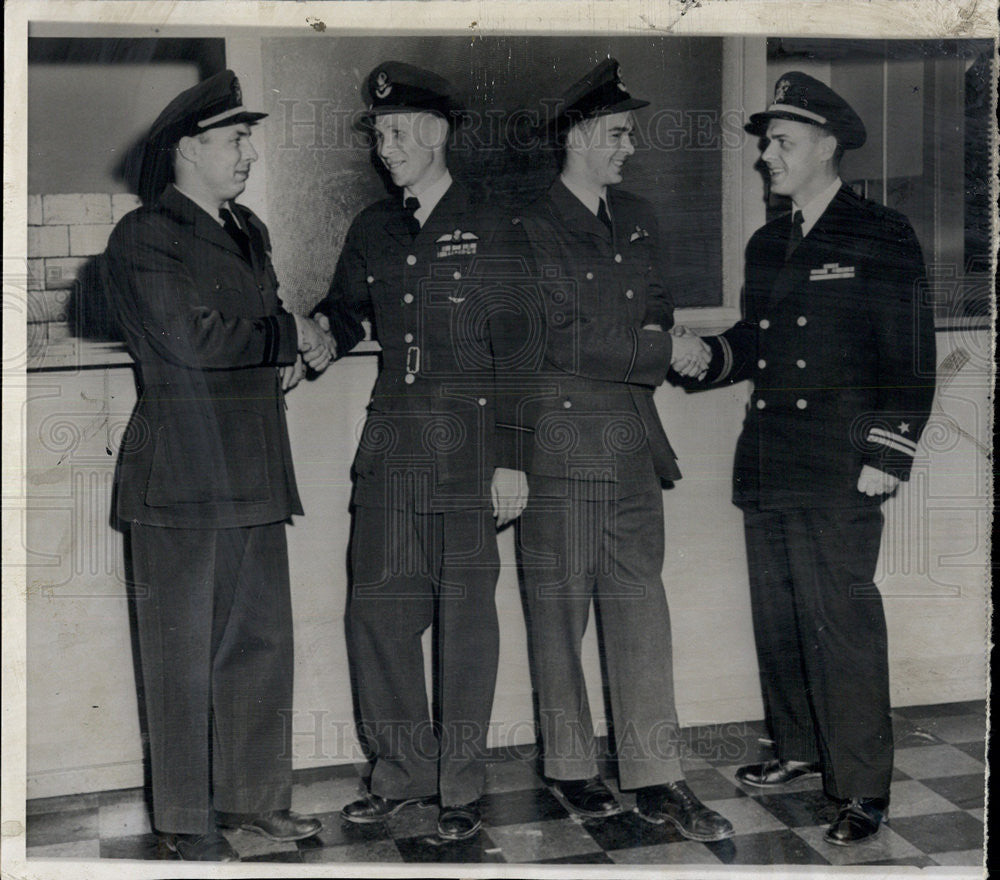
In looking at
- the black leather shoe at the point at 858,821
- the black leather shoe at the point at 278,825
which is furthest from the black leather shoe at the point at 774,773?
the black leather shoe at the point at 278,825

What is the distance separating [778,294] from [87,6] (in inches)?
70.0

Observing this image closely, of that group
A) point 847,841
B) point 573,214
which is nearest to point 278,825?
point 847,841

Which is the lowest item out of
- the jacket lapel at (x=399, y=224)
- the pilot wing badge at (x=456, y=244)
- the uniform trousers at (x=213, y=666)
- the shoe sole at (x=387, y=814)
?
the shoe sole at (x=387, y=814)

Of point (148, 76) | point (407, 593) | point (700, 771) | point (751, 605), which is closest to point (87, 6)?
point (148, 76)

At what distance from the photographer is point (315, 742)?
3033 mm

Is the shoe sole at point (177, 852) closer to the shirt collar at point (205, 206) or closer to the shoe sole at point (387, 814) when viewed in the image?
the shoe sole at point (387, 814)

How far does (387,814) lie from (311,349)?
113 cm

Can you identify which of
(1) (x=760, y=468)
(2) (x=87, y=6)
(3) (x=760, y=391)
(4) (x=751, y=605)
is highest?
(2) (x=87, y=6)

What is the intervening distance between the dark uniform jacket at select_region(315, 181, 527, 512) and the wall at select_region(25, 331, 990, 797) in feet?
0.31

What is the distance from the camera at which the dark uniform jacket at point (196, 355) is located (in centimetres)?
292

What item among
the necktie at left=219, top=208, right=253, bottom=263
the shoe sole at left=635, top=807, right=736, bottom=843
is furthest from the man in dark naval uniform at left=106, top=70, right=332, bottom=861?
the shoe sole at left=635, top=807, right=736, bottom=843

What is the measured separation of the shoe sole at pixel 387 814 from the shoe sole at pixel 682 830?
52 centimetres

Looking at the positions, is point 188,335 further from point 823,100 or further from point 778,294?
point 823,100

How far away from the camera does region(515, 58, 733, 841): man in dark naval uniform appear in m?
2.97
